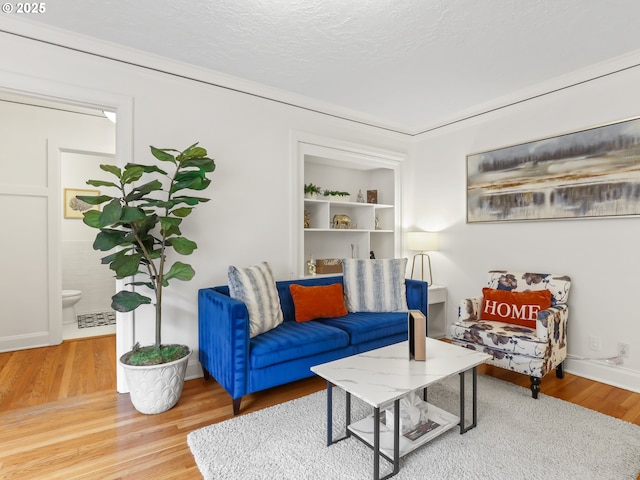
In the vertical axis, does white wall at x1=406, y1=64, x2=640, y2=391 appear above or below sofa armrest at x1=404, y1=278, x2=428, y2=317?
above

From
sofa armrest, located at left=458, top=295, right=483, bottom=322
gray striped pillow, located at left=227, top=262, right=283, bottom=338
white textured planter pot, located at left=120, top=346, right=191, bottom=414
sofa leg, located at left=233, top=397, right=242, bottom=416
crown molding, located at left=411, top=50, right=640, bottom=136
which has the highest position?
crown molding, located at left=411, top=50, right=640, bottom=136

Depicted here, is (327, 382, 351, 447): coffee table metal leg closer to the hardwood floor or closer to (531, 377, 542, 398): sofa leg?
the hardwood floor

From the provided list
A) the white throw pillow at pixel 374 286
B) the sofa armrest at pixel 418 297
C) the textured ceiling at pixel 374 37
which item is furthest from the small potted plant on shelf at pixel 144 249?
the sofa armrest at pixel 418 297

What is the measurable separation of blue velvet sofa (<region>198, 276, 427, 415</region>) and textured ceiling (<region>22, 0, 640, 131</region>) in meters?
Result: 1.82

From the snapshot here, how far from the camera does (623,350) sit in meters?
2.68

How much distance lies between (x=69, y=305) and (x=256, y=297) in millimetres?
3406

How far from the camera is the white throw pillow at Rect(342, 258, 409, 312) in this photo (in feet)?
10.7

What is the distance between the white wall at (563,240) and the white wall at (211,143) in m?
1.64

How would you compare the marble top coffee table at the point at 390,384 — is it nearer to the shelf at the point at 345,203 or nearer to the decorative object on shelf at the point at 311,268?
the decorative object on shelf at the point at 311,268

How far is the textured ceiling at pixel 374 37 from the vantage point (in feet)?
6.73

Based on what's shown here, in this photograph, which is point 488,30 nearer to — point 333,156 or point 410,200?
point 333,156

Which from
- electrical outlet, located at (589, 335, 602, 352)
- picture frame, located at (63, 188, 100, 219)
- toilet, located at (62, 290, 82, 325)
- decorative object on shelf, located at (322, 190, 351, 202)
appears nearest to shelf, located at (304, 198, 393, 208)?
decorative object on shelf, located at (322, 190, 351, 202)

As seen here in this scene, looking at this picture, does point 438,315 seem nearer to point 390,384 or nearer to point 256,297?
point 256,297

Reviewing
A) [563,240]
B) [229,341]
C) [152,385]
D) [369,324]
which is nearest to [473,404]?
[369,324]
